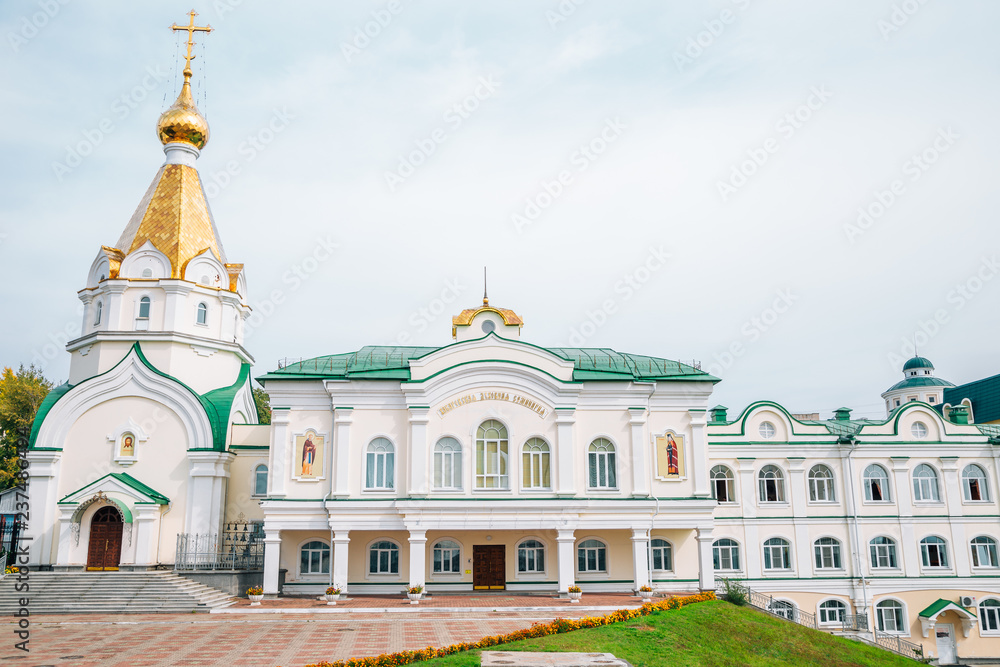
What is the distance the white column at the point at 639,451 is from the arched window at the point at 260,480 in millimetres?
12200

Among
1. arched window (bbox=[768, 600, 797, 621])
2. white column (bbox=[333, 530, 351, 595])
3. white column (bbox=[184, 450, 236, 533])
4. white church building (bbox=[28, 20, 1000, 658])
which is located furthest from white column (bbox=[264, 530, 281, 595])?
arched window (bbox=[768, 600, 797, 621])

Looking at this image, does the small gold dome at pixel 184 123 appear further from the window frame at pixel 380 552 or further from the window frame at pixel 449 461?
the window frame at pixel 380 552

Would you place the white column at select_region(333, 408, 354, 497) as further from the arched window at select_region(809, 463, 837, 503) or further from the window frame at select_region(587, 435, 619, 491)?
the arched window at select_region(809, 463, 837, 503)

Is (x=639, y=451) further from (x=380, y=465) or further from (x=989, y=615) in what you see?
(x=989, y=615)

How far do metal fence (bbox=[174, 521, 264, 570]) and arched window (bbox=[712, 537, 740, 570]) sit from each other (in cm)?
1551

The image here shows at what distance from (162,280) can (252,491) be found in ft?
25.8

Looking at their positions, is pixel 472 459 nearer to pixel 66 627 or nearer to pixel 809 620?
pixel 66 627

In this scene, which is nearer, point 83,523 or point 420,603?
point 420,603

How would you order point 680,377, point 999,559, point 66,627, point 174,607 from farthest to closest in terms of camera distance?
point 999,559
point 680,377
point 174,607
point 66,627

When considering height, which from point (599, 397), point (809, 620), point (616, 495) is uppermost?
point (599, 397)

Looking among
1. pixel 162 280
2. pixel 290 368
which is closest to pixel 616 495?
pixel 290 368

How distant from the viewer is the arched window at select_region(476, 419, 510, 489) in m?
23.5

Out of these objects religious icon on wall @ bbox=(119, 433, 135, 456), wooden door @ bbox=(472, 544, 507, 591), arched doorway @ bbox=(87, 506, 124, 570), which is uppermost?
religious icon on wall @ bbox=(119, 433, 135, 456)

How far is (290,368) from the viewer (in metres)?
24.5
